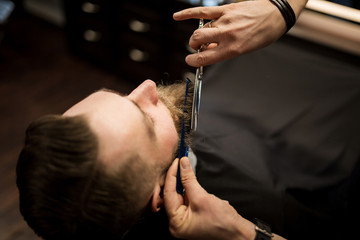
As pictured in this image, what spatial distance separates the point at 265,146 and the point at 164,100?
0.59 m

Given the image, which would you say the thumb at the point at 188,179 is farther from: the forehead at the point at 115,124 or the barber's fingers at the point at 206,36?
the barber's fingers at the point at 206,36

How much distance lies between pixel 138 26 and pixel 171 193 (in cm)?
192

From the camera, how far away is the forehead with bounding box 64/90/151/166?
2.37 ft

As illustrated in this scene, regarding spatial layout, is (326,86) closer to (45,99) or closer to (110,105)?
(110,105)

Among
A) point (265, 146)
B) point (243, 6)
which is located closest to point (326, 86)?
point (265, 146)

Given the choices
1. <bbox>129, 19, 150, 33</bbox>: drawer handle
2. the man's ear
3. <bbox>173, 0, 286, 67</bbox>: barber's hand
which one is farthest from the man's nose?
<bbox>129, 19, 150, 33</bbox>: drawer handle

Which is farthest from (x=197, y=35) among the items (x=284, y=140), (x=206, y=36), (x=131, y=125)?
(x=284, y=140)

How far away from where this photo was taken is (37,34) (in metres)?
3.42

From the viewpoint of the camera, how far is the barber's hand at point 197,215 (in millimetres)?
812

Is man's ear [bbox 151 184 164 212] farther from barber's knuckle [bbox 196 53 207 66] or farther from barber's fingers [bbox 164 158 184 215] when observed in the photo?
barber's knuckle [bbox 196 53 207 66]

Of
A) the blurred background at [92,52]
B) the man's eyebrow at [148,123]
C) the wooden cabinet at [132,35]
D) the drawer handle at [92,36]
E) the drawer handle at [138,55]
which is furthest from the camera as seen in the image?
the drawer handle at [92,36]

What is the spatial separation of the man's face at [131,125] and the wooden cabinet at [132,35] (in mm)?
1354

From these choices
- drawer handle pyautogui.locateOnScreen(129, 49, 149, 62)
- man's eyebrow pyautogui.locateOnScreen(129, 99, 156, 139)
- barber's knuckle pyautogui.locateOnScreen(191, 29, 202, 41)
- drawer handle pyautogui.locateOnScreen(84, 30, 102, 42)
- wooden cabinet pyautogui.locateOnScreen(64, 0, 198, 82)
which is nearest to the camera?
man's eyebrow pyautogui.locateOnScreen(129, 99, 156, 139)

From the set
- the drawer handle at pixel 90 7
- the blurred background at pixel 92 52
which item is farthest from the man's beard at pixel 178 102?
the drawer handle at pixel 90 7
